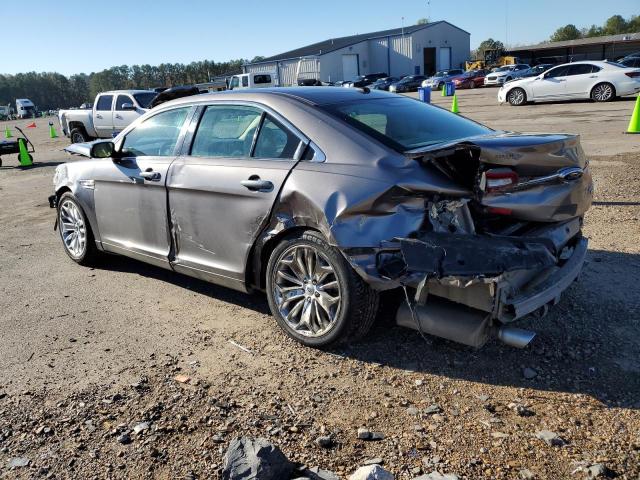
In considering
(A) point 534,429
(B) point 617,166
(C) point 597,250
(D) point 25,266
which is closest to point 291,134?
(A) point 534,429

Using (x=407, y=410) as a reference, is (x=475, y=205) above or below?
above

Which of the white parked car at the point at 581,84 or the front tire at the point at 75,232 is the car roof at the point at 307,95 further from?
the white parked car at the point at 581,84

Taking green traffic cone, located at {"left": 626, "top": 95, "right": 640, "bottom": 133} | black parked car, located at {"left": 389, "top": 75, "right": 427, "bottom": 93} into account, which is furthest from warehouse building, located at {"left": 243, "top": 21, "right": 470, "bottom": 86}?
green traffic cone, located at {"left": 626, "top": 95, "right": 640, "bottom": 133}

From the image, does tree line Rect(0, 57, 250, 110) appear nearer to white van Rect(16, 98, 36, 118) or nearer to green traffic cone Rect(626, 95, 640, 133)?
white van Rect(16, 98, 36, 118)

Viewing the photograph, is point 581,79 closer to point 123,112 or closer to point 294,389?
point 123,112

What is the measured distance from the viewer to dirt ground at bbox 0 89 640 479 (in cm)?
271

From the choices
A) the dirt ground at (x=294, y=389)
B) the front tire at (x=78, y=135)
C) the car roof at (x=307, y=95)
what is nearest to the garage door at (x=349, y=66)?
the front tire at (x=78, y=135)

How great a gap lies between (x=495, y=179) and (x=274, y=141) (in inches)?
60.9

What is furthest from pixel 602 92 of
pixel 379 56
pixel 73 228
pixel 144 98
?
pixel 379 56

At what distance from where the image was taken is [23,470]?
2725mm

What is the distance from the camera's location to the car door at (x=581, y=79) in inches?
829

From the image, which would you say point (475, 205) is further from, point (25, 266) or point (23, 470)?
point (25, 266)

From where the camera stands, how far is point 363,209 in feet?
11.0

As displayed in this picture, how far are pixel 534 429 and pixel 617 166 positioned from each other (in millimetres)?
7640
